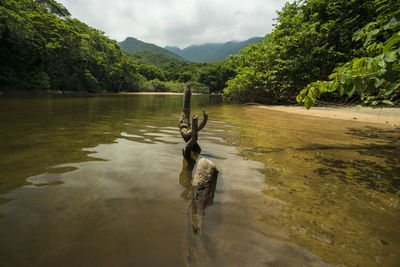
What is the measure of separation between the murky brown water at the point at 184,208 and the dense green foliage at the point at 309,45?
1227 centimetres

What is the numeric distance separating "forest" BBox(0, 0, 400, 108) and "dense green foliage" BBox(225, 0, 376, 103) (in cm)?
6

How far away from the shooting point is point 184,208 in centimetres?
205

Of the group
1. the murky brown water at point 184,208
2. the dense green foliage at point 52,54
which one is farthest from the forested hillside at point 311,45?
the murky brown water at point 184,208

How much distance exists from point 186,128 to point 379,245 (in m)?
3.36

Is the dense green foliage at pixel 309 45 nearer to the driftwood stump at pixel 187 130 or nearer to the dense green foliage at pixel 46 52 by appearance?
the driftwood stump at pixel 187 130

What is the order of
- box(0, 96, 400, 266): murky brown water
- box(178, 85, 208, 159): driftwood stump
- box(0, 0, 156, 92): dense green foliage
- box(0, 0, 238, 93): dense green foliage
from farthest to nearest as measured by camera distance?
1. box(0, 0, 238, 93): dense green foliage
2. box(0, 0, 156, 92): dense green foliage
3. box(178, 85, 208, 159): driftwood stump
4. box(0, 96, 400, 266): murky brown water

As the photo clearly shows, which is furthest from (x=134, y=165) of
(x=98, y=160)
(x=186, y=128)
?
(x=186, y=128)

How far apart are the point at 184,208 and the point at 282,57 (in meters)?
16.4

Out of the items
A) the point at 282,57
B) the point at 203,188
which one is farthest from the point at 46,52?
the point at 203,188

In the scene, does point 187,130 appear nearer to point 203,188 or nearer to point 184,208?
point 203,188

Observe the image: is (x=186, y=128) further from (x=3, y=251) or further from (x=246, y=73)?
(x=246, y=73)

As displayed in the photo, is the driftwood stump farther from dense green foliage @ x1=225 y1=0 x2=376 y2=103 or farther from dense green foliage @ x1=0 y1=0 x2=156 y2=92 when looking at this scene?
dense green foliage @ x1=0 y1=0 x2=156 y2=92

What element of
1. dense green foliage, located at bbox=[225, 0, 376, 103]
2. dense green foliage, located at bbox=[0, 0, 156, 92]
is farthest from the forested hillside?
dense green foliage, located at bbox=[0, 0, 156, 92]

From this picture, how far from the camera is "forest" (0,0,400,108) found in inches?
82.0
